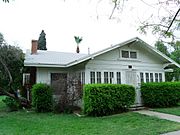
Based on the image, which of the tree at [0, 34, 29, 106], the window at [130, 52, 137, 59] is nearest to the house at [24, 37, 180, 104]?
the window at [130, 52, 137, 59]

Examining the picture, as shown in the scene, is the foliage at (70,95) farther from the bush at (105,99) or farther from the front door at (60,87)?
the bush at (105,99)

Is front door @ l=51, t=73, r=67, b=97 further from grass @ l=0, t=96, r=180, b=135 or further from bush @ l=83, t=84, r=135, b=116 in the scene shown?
grass @ l=0, t=96, r=180, b=135

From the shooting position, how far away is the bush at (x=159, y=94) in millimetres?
15570

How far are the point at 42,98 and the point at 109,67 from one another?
4.89 meters

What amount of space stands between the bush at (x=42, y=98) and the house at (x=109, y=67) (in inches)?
19.2

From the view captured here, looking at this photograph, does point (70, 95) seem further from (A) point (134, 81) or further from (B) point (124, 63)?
(A) point (134, 81)

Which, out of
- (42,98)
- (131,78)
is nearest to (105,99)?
(42,98)

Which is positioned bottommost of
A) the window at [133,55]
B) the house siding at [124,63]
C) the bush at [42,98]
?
the bush at [42,98]

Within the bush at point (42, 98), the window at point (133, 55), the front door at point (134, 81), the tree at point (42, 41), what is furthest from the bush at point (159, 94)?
the tree at point (42, 41)

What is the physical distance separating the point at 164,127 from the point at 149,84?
6623 millimetres

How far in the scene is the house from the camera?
15278 mm

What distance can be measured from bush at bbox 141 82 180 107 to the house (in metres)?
0.79

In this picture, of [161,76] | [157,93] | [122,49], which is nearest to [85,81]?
[122,49]

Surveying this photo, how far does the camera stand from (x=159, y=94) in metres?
15.6
